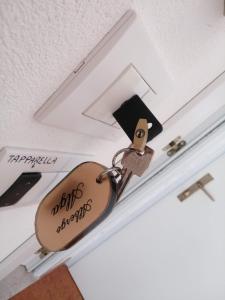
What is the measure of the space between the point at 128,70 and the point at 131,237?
31.1 inches

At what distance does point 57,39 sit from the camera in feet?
0.92

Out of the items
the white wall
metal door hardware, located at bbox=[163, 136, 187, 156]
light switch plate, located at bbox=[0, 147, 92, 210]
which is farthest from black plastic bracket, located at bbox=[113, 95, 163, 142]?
the white wall

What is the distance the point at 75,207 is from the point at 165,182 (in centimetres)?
55

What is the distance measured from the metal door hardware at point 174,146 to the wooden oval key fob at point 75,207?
0.46 meters

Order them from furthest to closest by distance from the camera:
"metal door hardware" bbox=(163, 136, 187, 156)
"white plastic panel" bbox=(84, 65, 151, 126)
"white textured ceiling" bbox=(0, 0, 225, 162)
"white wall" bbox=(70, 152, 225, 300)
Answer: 1. "white wall" bbox=(70, 152, 225, 300)
2. "metal door hardware" bbox=(163, 136, 187, 156)
3. "white plastic panel" bbox=(84, 65, 151, 126)
4. "white textured ceiling" bbox=(0, 0, 225, 162)

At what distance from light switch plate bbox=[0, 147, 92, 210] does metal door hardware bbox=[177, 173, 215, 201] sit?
46 centimetres

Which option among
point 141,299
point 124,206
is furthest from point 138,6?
point 141,299

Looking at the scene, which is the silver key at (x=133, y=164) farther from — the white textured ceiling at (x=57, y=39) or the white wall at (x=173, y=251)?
the white wall at (x=173, y=251)

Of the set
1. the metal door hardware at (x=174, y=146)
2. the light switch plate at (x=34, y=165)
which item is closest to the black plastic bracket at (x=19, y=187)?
the light switch plate at (x=34, y=165)

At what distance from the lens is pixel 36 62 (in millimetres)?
286

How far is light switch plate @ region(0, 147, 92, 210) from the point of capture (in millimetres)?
373

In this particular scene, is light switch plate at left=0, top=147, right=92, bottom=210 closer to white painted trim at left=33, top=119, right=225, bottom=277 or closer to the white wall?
white painted trim at left=33, top=119, right=225, bottom=277

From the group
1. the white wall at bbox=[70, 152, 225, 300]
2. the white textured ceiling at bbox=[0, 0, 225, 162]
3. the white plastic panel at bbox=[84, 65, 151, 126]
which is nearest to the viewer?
the white textured ceiling at bbox=[0, 0, 225, 162]

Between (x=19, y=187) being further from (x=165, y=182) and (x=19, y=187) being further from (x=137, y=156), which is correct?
(x=165, y=182)
